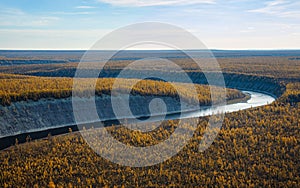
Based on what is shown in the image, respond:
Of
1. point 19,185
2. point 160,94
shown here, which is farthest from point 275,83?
point 19,185

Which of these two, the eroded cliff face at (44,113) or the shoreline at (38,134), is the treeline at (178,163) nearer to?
the shoreline at (38,134)

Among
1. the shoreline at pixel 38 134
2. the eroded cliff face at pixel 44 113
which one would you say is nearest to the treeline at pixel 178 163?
the shoreline at pixel 38 134

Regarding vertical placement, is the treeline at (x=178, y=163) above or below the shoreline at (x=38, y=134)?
→ above

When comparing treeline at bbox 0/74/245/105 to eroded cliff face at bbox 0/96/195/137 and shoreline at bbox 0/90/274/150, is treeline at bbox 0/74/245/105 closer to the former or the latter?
eroded cliff face at bbox 0/96/195/137

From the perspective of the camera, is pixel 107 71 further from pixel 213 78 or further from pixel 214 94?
pixel 214 94

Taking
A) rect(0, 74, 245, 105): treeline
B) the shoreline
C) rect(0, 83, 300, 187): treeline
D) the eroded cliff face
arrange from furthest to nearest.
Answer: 1. rect(0, 74, 245, 105): treeline
2. the eroded cliff face
3. the shoreline
4. rect(0, 83, 300, 187): treeline

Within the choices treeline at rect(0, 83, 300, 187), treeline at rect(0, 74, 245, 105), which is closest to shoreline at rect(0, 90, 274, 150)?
treeline at rect(0, 83, 300, 187)
